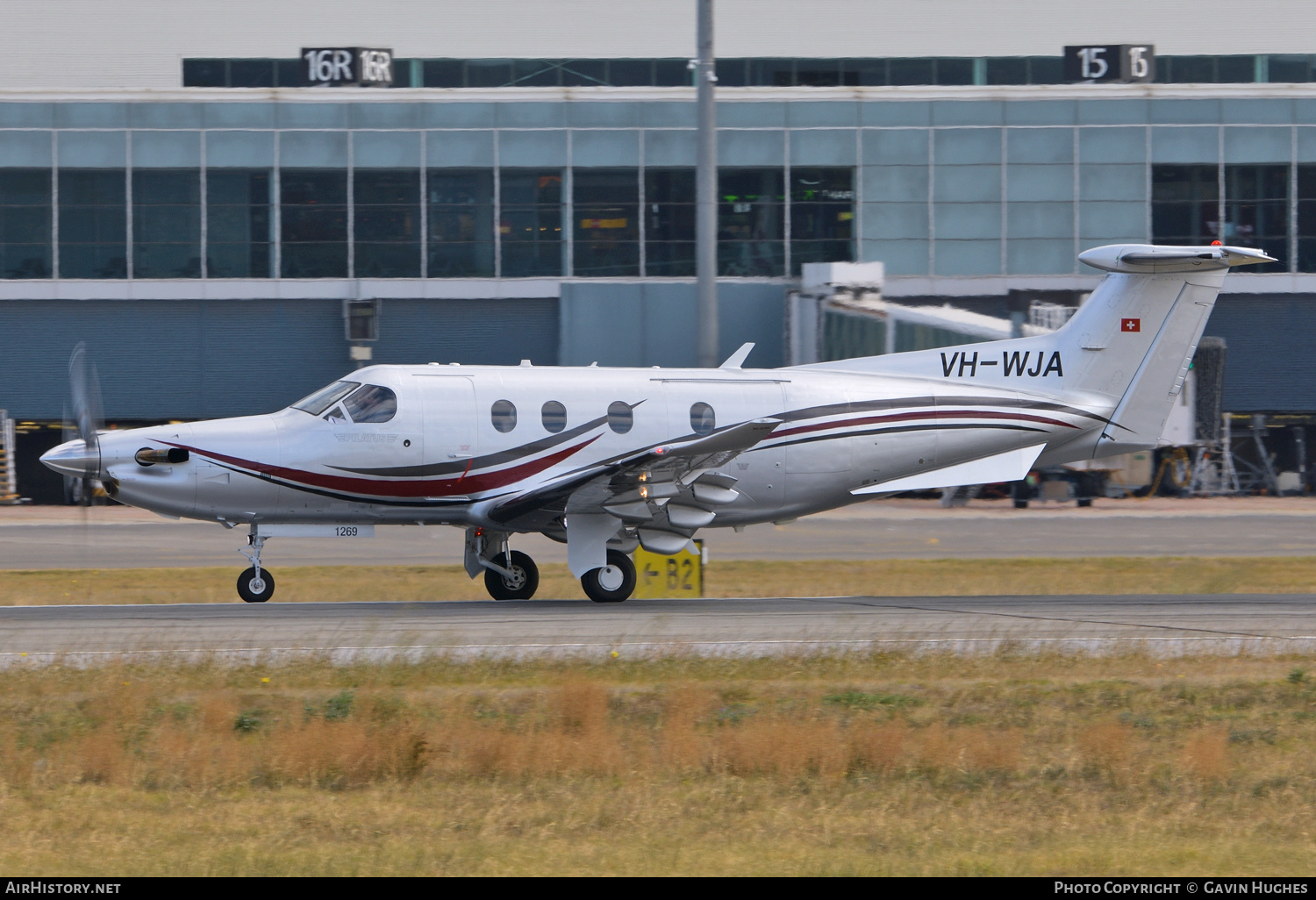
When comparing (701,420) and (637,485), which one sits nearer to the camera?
(637,485)

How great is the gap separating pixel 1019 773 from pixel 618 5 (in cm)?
4927

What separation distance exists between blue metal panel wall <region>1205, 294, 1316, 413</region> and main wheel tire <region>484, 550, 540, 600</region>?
3317 cm

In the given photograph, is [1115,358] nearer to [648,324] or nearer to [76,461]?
[76,461]

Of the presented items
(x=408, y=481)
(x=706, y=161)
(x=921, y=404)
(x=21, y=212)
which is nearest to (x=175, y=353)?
(x=21, y=212)

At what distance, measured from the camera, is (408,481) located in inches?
782

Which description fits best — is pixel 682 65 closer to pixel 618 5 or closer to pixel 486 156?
pixel 618 5

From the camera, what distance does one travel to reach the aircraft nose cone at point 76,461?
19.1 m

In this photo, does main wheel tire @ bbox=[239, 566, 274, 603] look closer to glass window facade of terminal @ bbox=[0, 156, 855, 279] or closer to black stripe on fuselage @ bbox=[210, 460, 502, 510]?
black stripe on fuselage @ bbox=[210, 460, 502, 510]

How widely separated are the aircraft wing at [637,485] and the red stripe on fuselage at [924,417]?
66.5 inches

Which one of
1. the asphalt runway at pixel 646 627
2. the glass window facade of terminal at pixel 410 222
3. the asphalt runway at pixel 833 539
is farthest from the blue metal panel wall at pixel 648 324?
the asphalt runway at pixel 646 627

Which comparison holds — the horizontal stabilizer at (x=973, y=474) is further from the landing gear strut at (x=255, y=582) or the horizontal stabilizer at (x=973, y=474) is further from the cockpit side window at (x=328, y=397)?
the landing gear strut at (x=255, y=582)

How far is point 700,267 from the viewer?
90.6 feet

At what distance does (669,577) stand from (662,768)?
1141 centimetres

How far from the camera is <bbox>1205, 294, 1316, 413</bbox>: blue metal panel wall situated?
47.3 meters
